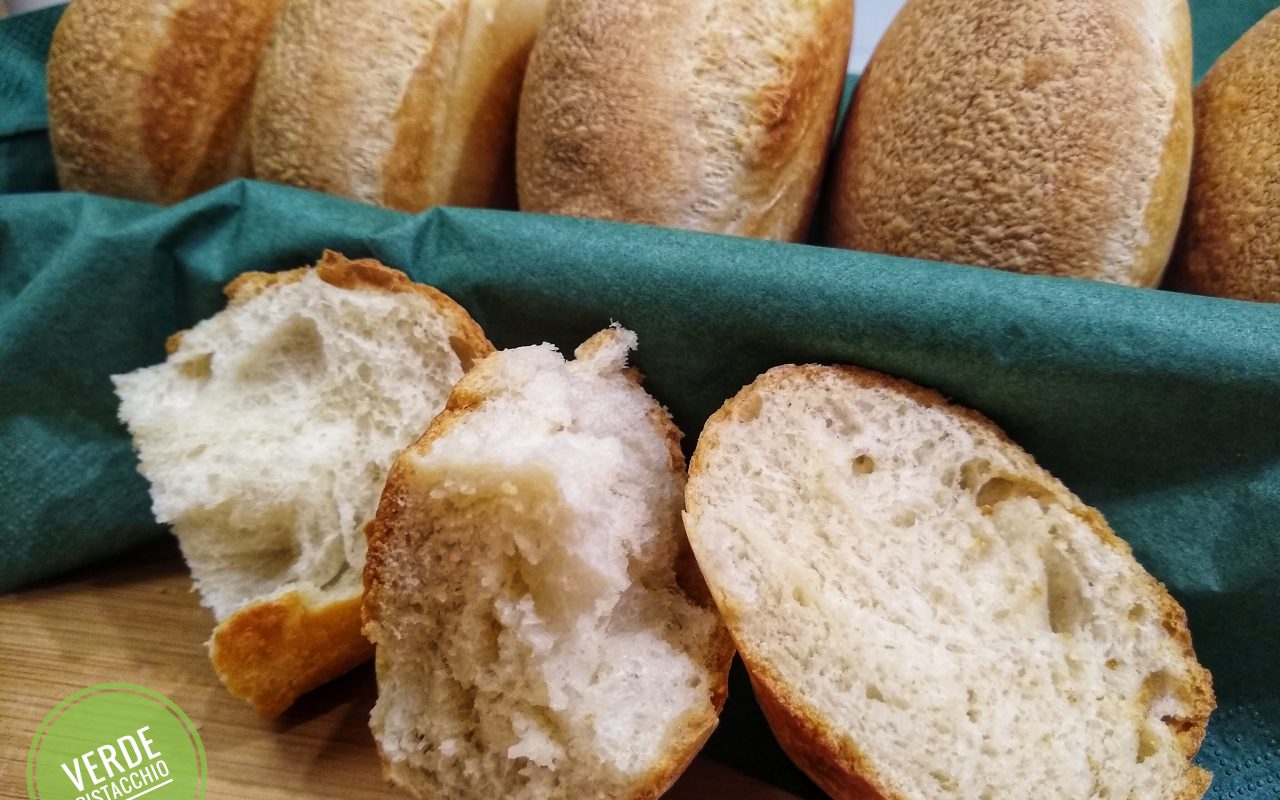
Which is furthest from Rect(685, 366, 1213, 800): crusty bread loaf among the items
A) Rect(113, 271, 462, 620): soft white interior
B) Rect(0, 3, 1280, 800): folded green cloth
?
Answer: Rect(113, 271, 462, 620): soft white interior

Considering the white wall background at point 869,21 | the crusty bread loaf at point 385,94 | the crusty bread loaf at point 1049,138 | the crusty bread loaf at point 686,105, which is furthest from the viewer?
the white wall background at point 869,21

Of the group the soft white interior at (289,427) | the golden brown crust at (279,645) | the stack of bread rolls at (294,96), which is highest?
the stack of bread rolls at (294,96)

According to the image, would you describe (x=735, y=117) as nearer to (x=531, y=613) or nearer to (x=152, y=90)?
(x=531, y=613)

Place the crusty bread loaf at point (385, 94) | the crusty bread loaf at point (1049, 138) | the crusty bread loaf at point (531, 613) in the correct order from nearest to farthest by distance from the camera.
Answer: the crusty bread loaf at point (531, 613)
the crusty bread loaf at point (1049, 138)
the crusty bread loaf at point (385, 94)

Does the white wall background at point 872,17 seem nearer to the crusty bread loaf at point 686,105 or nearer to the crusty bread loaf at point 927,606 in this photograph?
the crusty bread loaf at point 686,105

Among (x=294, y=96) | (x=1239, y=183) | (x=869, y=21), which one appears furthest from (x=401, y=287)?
(x=869, y=21)

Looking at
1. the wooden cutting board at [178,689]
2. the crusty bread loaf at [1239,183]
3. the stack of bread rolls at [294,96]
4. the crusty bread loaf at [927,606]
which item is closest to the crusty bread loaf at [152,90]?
the stack of bread rolls at [294,96]
